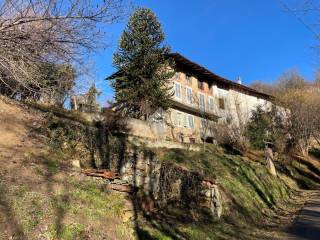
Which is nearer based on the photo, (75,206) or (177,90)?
(75,206)

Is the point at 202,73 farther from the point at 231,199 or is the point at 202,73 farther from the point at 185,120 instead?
the point at 231,199

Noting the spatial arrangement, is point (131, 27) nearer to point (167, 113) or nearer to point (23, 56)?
point (167, 113)

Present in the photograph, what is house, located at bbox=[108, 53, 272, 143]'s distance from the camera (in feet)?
141

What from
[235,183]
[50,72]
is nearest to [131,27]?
[235,183]

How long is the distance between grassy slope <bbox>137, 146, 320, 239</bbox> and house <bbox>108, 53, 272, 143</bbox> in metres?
11.8

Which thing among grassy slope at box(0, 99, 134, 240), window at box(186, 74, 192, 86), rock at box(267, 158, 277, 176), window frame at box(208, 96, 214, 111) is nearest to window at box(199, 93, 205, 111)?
window frame at box(208, 96, 214, 111)

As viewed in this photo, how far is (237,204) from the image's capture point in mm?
19016

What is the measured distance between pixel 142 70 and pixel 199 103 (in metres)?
15.7

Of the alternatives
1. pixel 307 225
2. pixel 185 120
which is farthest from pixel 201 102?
pixel 307 225

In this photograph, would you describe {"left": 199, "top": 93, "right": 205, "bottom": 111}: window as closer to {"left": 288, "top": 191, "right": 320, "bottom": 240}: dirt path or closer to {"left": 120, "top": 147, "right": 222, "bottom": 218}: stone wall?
{"left": 288, "top": 191, "right": 320, "bottom": 240}: dirt path

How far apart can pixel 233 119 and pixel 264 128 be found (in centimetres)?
669

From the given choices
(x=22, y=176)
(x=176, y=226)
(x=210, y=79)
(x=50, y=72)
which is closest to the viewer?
(x=50, y=72)

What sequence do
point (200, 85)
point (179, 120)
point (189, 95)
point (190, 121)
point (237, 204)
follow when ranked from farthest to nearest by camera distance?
point (200, 85) → point (189, 95) → point (190, 121) → point (179, 120) → point (237, 204)

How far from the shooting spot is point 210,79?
53812mm
